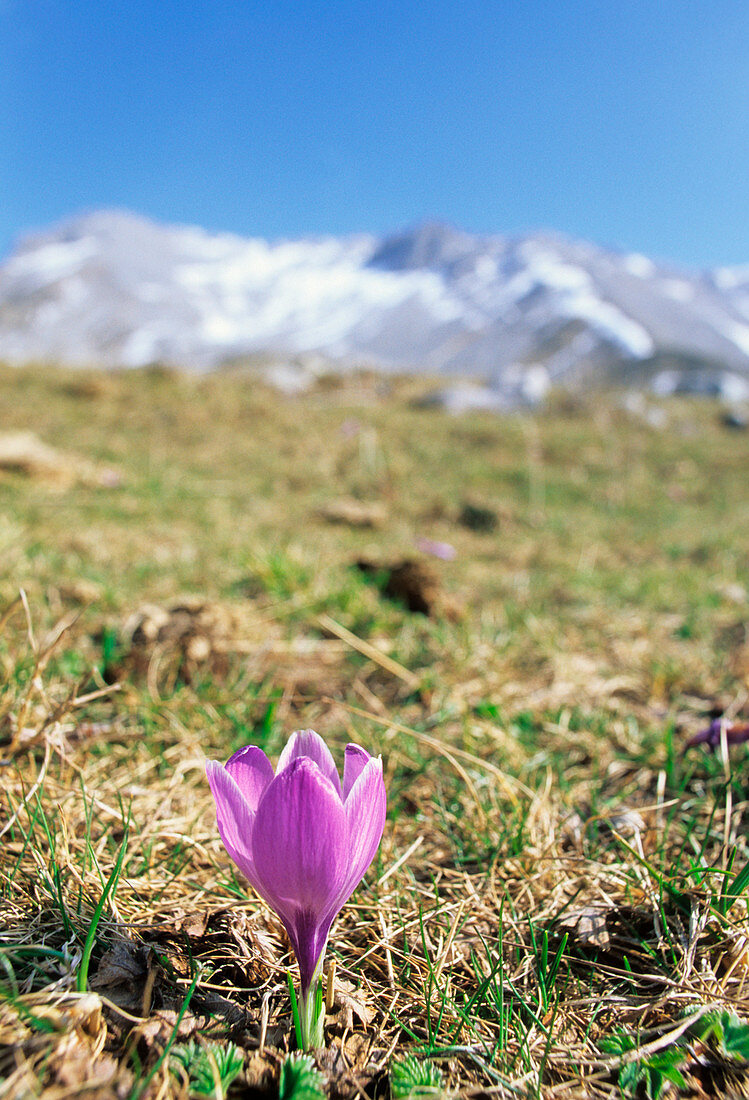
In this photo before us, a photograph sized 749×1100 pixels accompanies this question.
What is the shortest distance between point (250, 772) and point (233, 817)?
2.2 inches

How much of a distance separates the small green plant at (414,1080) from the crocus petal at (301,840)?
0.20 meters

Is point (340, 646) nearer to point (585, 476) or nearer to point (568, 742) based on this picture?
point (568, 742)

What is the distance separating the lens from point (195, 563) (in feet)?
10.0

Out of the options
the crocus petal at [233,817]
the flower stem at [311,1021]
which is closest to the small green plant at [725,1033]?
the flower stem at [311,1021]

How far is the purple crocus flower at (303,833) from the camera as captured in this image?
70 cm

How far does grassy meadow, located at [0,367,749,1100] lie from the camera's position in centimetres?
78

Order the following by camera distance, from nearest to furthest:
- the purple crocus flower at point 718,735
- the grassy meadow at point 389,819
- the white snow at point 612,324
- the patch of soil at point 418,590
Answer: the grassy meadow at point 389,819
the purple crocus flower at point 718,735
the patch of soil at point 418,590
the white snow at point 612,324

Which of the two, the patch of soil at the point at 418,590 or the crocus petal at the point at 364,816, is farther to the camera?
the patch of soil at the point at 418,590

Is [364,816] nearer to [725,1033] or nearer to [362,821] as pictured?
[362,821]

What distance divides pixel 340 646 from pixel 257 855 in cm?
145

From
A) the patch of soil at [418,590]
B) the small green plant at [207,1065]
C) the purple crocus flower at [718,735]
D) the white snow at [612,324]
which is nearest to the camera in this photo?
the small green plant at [207,1065]

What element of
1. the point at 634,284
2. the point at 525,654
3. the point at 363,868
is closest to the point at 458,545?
the point at 525,654

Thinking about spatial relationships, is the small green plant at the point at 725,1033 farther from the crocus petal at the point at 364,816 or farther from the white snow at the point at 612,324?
the white snow at the point at 612,324

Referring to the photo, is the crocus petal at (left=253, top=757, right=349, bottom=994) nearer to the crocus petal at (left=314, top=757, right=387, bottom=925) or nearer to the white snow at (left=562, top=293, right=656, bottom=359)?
the crocus petal at (left=314, top=757, right=387, bottom=925)
